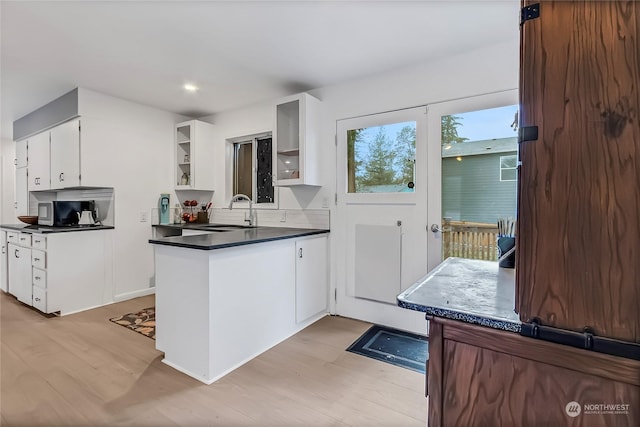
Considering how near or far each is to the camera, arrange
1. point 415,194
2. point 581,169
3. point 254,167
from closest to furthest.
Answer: point 581,169, point 415,194, point 254,167

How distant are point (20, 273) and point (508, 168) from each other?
526 centimetres

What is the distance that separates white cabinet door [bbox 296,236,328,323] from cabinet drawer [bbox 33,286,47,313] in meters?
2.69

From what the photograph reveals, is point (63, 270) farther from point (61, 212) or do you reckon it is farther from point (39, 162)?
point (39, 162)

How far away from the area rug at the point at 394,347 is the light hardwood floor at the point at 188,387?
0.09 meters

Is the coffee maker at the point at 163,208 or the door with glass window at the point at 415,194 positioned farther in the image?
the coffee maker at the point at 163,208

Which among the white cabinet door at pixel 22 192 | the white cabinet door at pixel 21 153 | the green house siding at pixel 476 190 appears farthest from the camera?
the white cabinet door at pixel 22 192

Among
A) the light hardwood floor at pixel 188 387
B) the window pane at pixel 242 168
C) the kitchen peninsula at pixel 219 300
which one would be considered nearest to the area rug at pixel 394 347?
the light hardwood floor at pixel 188 387

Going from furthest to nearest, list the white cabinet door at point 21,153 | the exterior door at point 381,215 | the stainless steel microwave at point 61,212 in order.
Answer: the white cabinet door at point 21,153, the stainless steel microwave at point 61,212, the exterior door at point 381,215

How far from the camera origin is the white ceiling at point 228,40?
6.50 ft

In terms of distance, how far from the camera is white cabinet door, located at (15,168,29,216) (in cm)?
446

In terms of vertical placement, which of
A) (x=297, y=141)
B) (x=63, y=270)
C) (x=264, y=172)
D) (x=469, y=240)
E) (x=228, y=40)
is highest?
(x=228, y=40)

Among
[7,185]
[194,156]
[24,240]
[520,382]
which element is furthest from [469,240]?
[7,185]

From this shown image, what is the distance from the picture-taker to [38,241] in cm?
323

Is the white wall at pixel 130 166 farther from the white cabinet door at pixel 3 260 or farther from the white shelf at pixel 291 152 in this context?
the white shelf at pixel 291 152
